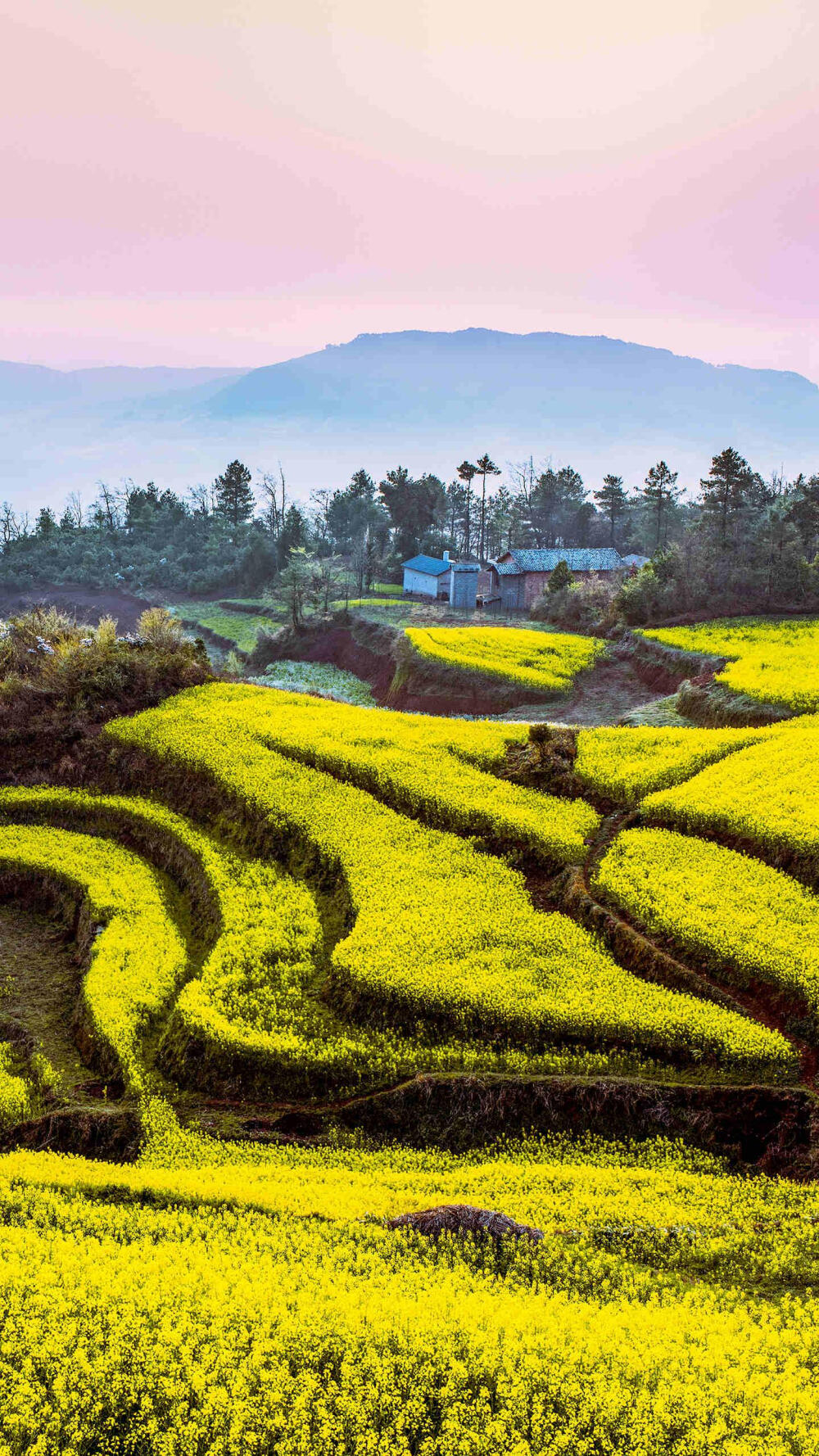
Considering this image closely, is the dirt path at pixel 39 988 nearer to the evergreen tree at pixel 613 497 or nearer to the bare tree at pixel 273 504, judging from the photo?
the evergreen tree at pixel 613 497

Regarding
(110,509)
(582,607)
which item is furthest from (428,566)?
(110,509)

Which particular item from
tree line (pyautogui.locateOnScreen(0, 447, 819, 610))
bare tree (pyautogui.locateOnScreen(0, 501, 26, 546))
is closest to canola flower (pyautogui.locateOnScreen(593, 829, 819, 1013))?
tree line (pyautogui.locateOnScreen(0, 447, 819, 610))

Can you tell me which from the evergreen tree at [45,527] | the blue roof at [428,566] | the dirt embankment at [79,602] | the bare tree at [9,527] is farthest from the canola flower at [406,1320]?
the bare tree at [9,527]

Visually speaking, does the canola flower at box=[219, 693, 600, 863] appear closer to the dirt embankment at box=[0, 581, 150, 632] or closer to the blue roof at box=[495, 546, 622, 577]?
the blue roof at box=[495, 546, 622, 577]

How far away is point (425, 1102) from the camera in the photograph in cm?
1157

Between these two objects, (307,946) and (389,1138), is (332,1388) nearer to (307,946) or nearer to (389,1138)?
(389,1138)

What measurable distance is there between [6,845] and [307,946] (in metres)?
10.1

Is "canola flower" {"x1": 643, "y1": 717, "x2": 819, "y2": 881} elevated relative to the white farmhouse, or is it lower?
lower

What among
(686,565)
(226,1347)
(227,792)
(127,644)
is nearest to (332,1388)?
(226,1347)

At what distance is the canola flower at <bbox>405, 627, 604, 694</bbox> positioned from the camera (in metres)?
36.0

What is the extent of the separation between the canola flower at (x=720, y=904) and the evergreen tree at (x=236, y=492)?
8187 cm

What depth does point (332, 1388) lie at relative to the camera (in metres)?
6.29

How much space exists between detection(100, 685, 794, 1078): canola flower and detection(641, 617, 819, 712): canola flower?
1272cm

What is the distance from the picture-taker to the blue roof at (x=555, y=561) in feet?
188
